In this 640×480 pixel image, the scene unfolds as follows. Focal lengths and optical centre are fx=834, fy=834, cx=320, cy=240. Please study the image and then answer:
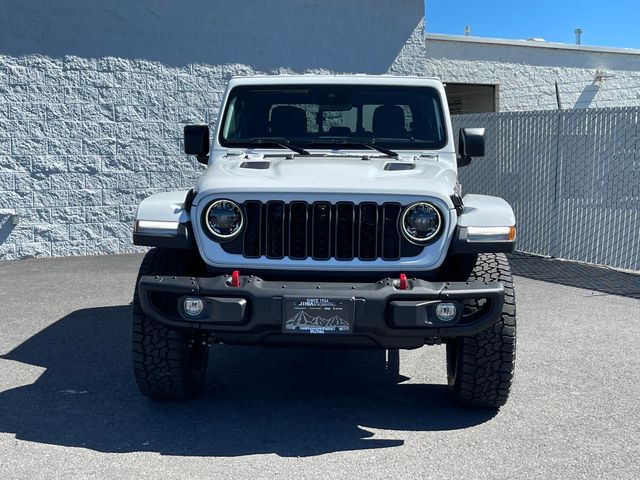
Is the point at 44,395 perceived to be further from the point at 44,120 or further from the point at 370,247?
the point at 44,120

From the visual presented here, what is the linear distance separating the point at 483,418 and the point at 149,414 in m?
1.95

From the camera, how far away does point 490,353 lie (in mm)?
4684

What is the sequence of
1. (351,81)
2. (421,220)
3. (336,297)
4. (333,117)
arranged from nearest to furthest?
(336,297)
(421,220)
(333,117)
(351,81)

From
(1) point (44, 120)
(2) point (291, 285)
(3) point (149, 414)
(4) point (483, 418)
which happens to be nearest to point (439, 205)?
(2) point (291, 285)

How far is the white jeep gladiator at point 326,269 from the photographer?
4320mm

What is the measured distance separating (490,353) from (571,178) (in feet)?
23.7

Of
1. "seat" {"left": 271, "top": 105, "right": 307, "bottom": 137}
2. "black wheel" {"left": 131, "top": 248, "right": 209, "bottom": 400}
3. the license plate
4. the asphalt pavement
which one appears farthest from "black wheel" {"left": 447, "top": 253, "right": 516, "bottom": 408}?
"seat" {"left": 271, "top": 105, "right": 307, "bottom": 137}

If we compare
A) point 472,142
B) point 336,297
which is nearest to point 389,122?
point 472,142

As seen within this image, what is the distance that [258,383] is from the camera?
5578 mm

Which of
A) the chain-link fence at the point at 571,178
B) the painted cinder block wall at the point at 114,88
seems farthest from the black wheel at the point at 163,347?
the painted cinder block wall at the point at 114,88

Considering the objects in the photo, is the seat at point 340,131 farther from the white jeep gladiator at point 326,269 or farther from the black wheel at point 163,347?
the black wheel at point 163,347

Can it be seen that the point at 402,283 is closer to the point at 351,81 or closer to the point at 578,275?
the point at 351,81

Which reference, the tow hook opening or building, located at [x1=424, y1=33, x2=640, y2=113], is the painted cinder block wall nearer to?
building, located at [x1=424, y1=33, x2=640, y2=113]

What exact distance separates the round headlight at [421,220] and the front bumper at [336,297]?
0.32 metres
